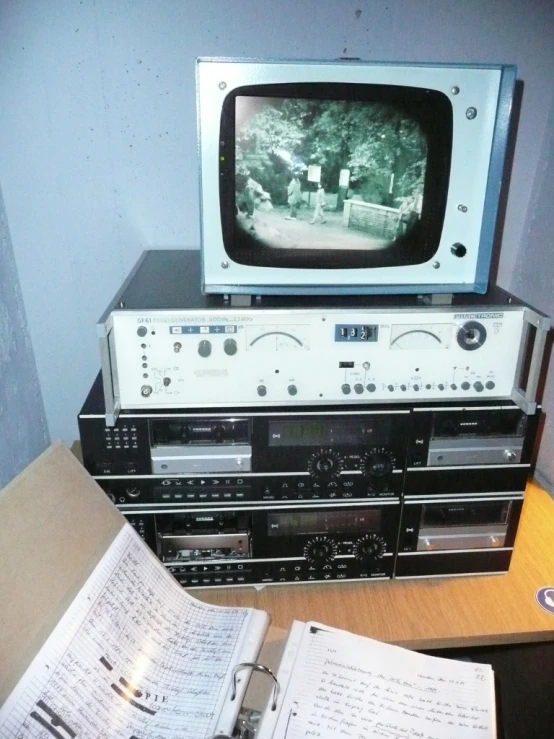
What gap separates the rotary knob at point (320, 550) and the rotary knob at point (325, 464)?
127 millimetres

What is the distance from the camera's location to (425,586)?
1077 mm

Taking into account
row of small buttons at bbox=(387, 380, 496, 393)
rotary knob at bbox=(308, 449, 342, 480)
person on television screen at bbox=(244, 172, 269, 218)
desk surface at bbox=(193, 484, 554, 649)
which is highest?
person on television screen at bbox=(244, 172, 269, 218)

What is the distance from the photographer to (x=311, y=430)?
96 centimetres

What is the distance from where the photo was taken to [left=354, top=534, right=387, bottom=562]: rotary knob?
3.42ft

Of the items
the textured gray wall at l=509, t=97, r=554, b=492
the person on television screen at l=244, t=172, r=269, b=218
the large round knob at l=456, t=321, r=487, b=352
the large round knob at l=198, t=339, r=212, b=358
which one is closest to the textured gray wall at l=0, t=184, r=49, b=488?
the large round knob at l=198, t=339, r=212, b=358

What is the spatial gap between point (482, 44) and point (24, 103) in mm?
910

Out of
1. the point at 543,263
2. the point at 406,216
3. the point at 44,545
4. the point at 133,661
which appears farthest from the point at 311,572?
the point at 543,263

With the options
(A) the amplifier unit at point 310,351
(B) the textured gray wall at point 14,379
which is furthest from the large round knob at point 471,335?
(B) the textured gray wall at point 14,379

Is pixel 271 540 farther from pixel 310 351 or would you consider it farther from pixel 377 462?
pixel 310 351

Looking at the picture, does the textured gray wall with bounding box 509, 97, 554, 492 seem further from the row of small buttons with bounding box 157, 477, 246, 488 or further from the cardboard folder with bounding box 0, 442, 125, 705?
the cardboard folder with bounding box 0, 442, 125, 705

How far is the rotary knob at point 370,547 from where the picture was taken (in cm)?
104

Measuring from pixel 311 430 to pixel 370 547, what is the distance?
253mm

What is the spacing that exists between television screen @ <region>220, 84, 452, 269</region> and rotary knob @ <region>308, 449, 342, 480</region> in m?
A: 0.30

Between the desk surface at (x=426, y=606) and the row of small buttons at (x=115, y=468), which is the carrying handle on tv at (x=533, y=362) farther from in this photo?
the row of small buttons at (x=115, y=468)
